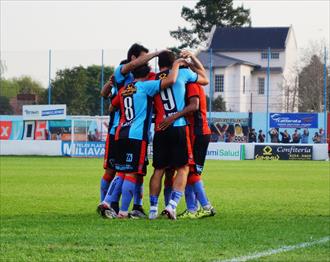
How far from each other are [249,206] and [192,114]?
2.94 meters

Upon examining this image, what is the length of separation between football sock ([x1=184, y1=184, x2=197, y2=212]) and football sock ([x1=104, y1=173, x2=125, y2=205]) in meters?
0.89

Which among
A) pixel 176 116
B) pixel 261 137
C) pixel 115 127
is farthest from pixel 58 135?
pixel 176 116

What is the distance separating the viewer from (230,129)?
1996 inches

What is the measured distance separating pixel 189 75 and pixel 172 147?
93cm

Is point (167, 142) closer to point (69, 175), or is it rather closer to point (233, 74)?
point (69, 175)

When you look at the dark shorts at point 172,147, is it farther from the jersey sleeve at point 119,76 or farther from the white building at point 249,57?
the white building at point 249,57

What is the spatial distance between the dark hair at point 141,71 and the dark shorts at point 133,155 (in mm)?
864

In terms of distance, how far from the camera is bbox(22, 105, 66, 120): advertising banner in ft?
162

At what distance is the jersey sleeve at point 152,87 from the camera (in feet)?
35.5

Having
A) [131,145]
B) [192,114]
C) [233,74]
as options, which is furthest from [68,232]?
[233,74]

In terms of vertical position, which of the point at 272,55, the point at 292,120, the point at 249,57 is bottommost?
the point at 292,120

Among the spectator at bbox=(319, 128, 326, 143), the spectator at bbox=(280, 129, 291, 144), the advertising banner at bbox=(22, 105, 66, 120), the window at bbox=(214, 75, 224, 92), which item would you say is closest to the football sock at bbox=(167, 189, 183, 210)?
the spectator at bbox=(319, 128, 326, 143)

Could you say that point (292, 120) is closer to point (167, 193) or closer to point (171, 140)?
point (167, 193)

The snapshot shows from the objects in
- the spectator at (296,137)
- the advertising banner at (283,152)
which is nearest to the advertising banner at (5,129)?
the advertising banner at (283,152)
